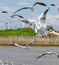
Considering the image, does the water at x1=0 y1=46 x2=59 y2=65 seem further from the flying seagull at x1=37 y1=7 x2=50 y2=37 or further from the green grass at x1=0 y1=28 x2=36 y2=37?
the green grass at x1=0 y1=28 x2=36 y2=37

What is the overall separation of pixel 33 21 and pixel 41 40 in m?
49.5

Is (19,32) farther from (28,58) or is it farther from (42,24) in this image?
(42,24)

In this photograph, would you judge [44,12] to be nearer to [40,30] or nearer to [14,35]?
[40,30]

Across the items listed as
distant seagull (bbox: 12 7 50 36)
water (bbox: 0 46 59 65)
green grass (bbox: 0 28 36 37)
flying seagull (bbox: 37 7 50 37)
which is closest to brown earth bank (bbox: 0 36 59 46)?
green grass (bbox: 0 28 36 37)

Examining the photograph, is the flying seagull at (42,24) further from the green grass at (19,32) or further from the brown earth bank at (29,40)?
the green grass at (19,32)

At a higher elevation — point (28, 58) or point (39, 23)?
point (39, 23)

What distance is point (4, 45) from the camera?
65.4 meters

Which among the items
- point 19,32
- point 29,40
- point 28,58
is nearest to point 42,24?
point 28,58

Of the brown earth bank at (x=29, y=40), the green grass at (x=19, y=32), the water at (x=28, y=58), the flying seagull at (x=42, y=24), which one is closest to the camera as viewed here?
the flying seagull at (x=42, y=24)

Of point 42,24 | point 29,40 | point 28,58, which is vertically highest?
point 42,24

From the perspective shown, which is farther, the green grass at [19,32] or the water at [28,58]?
the green grass at [19,32]

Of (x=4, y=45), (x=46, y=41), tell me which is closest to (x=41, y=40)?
(x=46, y=41)

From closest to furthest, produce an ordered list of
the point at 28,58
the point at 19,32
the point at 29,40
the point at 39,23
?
the point at 39,23, the point at 28,58, the point at 29,40, the point at 19,32

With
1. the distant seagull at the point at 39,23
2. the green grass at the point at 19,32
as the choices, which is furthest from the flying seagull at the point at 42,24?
the green grass at the point at 19,32
